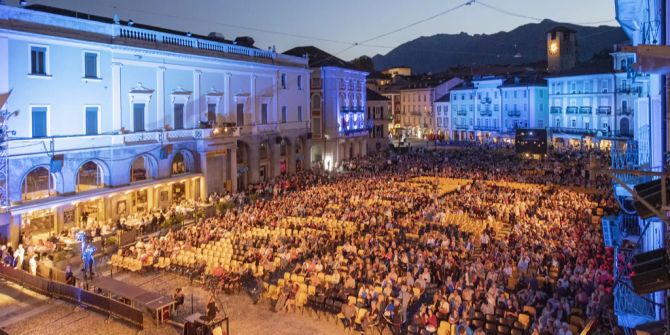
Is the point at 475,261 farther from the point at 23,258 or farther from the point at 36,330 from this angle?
the point at 23,258

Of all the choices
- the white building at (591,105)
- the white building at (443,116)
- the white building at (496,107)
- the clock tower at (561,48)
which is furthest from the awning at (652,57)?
the white building at (443,116)

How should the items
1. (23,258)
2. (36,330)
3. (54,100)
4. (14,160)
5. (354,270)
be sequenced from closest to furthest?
(36,330)
(354,270)
(23,258)
(14,160)
(54,100)

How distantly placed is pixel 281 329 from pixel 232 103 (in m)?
29.8

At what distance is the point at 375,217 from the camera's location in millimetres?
29141

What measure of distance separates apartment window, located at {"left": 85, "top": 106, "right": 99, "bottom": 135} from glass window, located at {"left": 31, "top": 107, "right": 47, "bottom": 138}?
2.65 m

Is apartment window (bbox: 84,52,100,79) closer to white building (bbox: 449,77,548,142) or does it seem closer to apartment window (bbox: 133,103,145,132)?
apartment window (bbox: 133,103,145,132)

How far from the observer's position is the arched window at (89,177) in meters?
30.4

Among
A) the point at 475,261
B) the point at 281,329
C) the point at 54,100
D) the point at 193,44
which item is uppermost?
the point at 193,44

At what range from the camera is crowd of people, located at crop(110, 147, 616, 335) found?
1617 cm

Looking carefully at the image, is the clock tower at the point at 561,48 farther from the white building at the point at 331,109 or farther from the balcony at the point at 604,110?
the white building at the point at 331,109

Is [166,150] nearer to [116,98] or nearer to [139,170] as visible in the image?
[139,170]

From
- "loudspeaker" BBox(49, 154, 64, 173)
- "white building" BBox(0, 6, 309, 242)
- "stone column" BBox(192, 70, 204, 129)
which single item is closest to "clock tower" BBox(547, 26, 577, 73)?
"white building" BBox(0, 6, 309, 242)

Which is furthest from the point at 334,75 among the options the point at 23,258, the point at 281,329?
the point at 281,329

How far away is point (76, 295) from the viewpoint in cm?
1764
